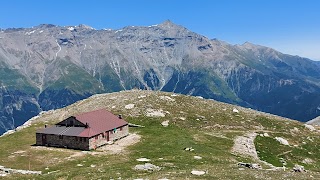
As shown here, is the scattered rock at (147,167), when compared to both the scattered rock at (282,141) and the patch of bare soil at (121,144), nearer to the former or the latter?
the patch of bare soil at (121,144)

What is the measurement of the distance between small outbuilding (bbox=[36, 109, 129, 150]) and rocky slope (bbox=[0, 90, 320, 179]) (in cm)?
300

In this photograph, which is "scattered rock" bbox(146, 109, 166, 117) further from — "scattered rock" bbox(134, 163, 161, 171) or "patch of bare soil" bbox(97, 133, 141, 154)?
"scattered rock" bbox(134, 163, 161, 171)

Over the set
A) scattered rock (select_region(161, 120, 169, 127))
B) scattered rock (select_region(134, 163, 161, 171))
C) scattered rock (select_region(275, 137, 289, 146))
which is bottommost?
scattered rock (select_region(275, 137, 289, 146))

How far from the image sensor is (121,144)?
79250 mm

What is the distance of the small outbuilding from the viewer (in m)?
74.8

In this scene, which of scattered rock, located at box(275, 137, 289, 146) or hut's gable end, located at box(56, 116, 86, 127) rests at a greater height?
hut's gable end, located at box(56, 116, 86, 127)

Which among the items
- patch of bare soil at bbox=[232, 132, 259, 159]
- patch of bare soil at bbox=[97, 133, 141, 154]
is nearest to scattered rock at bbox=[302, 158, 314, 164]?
patch of bare soil at bbox=[232, 132, 259, 159]

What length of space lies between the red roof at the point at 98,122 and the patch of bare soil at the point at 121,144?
11.3 ft

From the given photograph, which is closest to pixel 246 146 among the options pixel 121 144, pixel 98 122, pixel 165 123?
pixel 165 123

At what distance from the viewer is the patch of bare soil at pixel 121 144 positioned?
7216 cm

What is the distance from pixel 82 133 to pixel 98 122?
8.28 meters

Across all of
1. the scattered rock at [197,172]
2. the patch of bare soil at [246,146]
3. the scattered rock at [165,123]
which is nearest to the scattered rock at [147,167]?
the scattered rock at [197,172]

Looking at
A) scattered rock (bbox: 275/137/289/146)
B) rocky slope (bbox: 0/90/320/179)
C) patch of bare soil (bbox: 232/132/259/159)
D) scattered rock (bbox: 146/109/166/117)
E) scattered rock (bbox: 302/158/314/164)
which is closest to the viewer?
rocky slope (bbox: 0/90/320/179)

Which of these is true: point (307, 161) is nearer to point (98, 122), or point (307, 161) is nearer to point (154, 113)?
point (154, 113)
